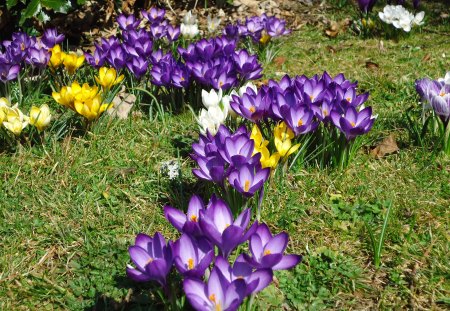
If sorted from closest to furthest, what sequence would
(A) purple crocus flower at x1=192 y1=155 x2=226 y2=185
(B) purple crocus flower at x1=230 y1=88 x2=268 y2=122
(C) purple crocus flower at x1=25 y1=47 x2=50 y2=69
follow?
1. (A) purple crocus flower at x1=192 y1=155 x2=226 y2=185
2. (B) purple crocus flower at x1=230 y1=88 x2=268 y2=122
3. (C) purple crocus flower at x1=25 y1=47 x2=50 y2=69

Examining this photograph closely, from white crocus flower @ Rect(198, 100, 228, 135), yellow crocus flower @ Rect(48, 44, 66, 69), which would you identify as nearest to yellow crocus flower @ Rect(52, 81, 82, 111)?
yellow crocus flower @ Rect(48, 44, 66, 69)

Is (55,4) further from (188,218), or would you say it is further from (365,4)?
(365,4)

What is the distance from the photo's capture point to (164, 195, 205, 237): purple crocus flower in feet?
4.69

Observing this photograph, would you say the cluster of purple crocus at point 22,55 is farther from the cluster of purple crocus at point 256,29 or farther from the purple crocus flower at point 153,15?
the cluster of purple crocus at point 256,29

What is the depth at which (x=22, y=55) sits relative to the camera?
2939 mm

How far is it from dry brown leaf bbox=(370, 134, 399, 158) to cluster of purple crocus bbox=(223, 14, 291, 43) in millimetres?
1668

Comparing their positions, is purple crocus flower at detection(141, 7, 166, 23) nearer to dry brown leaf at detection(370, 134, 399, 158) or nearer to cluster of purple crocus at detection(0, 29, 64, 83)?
cluster of purple crocus at detection(0, 29, 64, 83)

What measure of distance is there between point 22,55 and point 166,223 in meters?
1.53

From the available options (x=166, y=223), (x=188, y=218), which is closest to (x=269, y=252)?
(x=188, y=218)

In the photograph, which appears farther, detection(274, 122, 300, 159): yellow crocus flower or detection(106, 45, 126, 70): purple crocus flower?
detection(106, 45, 126, 70): purple crocus flower

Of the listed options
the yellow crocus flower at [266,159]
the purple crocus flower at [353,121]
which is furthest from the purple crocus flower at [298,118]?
the yellow crocus flower at [266,159]

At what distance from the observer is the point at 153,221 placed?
2.05m

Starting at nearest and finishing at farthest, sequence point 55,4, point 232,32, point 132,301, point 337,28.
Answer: point 132,301 < point 55,4 < point 232,32 < point 337,28

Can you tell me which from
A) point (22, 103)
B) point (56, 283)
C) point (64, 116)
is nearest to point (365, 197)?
point (56, 283)
